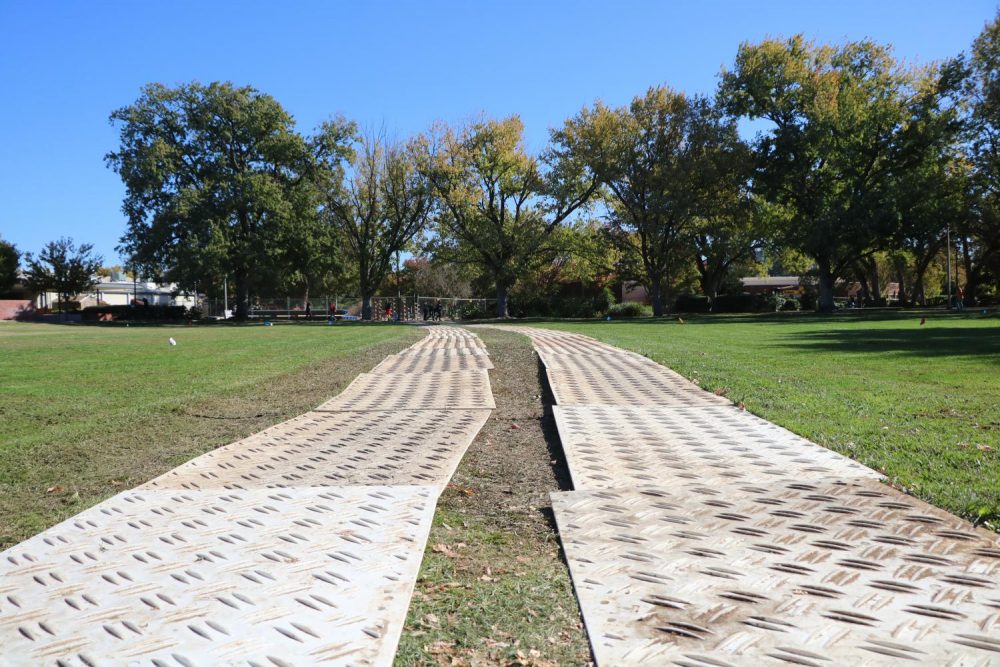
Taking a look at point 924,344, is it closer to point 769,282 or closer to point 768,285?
point 768,285

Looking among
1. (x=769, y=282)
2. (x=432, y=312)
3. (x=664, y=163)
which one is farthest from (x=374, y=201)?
(x=769, y=282)

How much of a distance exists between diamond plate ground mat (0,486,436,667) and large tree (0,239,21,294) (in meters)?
77.3

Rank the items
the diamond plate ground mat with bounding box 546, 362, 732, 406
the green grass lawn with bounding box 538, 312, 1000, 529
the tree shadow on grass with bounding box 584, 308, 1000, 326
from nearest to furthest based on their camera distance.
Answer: the green grass lawn with bounding box 538, 312, 1000, 529
the diamond plate ground mat with bounding box 546, 362, 732, 406
the tree shadow on grass with bounding box 584, 308, 1000, 326

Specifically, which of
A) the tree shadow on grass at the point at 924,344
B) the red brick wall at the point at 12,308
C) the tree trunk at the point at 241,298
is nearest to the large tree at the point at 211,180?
the tree trunk at the point at 241,298

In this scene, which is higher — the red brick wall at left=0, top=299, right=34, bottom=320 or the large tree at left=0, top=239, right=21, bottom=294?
the large tree at left=0, top=239, right=21, bottom=294

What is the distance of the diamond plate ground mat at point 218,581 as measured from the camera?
2.67 m

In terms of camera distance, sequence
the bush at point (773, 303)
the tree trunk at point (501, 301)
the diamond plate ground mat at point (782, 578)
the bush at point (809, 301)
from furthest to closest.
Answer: the bush at point (809, 301)
the bush at point (773, 303)
the tree trunk at point (501, 301)
the diamond plate ground mat at point (782, 578)

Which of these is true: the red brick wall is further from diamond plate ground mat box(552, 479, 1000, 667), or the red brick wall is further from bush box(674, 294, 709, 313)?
diamond plate ground mat box(552, 479, 1000, 667)

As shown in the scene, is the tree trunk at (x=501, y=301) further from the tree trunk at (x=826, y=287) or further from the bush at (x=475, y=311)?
the tree trunk at (x=826, y=287)

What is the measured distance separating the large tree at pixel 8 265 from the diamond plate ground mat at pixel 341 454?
7495cm

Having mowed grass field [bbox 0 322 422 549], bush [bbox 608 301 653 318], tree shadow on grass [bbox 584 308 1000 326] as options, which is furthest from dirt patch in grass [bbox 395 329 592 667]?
bush [bbox 608 301 653 318]

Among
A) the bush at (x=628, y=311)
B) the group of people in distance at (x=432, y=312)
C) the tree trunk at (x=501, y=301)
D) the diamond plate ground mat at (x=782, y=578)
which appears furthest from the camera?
the group of people in distance at (x=432, y=312)

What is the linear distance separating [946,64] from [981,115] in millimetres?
6263

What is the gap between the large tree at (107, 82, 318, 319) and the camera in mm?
47344
